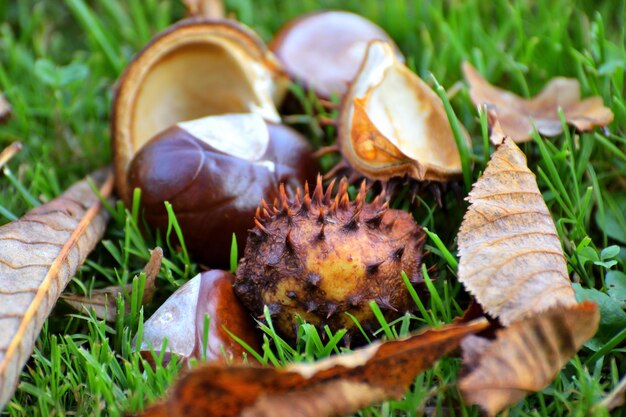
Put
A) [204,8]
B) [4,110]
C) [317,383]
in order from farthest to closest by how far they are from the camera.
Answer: [204,8]
[4,110]
[317,383]

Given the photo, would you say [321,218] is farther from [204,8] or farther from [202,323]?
[204,8]

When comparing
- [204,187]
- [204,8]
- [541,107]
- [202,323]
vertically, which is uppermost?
[204,8]

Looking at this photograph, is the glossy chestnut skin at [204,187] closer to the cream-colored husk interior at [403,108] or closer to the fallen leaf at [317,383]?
the cream-colored husk interior at [403,108]

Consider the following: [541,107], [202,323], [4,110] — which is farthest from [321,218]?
[4,110]

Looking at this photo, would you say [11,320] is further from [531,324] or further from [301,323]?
[531,324]

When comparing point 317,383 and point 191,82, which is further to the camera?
point 191,82

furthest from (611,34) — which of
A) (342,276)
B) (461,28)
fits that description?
(342,276)
